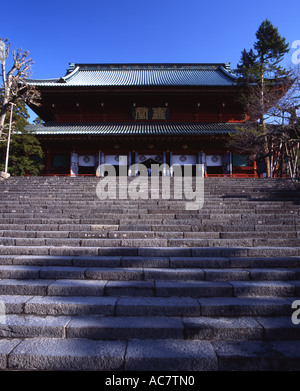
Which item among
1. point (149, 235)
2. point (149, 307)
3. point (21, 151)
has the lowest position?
point (149, 307)

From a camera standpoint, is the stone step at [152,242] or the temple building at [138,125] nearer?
the stone step at [152,242]

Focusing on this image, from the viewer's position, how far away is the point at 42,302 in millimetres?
2664

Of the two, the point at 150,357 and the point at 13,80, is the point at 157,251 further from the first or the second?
the point at 13,80

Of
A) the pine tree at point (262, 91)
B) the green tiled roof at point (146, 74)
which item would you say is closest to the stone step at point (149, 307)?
the pine tree at point (262, 91)

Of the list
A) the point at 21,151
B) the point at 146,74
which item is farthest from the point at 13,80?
the point at 146,74

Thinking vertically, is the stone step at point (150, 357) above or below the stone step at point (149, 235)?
Result: below

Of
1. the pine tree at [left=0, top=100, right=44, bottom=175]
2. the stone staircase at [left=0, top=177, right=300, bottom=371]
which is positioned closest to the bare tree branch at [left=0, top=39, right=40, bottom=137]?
the pine tree at [left=0, top=100, right=44, bottom=175]

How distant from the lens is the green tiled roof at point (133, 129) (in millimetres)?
12531

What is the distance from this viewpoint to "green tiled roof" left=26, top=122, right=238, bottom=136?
12531 mm

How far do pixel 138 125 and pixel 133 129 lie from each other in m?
1.00

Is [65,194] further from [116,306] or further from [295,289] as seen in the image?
[295,289]

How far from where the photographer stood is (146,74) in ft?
61.0

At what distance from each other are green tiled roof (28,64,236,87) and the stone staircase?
48.1ft

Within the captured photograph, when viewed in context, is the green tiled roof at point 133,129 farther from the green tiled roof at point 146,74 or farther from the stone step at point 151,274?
the stone step at point 151,274
